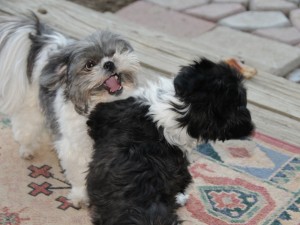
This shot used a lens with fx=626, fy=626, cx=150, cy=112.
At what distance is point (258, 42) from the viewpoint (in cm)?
560

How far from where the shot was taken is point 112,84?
129 inches

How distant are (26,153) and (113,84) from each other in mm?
1056

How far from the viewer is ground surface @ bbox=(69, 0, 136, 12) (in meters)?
6.34

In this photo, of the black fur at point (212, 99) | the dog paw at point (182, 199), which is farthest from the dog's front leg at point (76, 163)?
the black fur at point (212, 99)

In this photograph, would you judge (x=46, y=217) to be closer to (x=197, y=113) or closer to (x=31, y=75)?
(x=31, y=75)

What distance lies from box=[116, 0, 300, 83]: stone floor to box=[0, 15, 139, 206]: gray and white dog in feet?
6.53

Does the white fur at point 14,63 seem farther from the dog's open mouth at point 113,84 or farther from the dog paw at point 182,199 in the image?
the dog paw at point 182,199

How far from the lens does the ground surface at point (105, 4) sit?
634 centimetres

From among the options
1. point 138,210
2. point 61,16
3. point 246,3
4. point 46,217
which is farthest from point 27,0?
point 138,210

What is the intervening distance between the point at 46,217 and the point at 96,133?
2.10 feet

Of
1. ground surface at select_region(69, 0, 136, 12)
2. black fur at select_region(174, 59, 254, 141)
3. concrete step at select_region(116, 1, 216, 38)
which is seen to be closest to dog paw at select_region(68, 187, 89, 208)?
black fur at select_region(174, 59, 254, 141)

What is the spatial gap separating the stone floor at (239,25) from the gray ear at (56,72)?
7.15 ft

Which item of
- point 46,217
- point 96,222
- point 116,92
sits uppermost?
point 116,92

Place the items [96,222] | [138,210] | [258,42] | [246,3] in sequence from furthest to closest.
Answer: [246,3]
[258,42]
[96,222]
[138,210]
